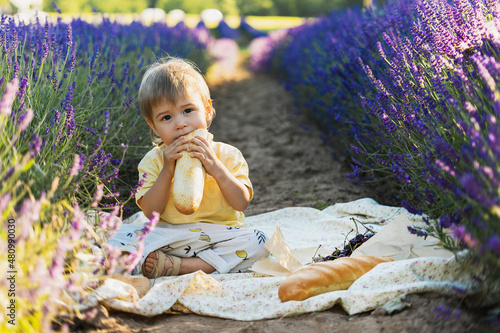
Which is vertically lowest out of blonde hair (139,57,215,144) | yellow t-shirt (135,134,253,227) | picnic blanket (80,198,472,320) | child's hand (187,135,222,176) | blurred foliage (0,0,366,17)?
picnic blanket (80,198,472,320)

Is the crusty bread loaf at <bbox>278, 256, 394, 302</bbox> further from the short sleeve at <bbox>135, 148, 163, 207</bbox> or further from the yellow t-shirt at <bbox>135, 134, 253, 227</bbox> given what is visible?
the short sleeve at <bbox>135, 148, 163, 207</bbox>

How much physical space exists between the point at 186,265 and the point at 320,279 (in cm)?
66

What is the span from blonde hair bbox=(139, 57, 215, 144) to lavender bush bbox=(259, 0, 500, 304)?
2.83 ft

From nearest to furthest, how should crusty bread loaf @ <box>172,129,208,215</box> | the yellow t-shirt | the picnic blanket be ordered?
the picnic blanket < crusty bread loaf @ <box>172,129,208,215</box> < the yellow t-shirt

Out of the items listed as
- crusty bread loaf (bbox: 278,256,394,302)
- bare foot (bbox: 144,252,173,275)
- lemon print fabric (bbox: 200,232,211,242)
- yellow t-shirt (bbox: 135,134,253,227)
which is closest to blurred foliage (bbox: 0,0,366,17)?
yellow t-shirt (bbox: 135,134,253,227)

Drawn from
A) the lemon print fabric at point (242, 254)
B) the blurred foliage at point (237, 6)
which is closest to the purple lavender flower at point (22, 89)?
the lemon print fabric at point (242, 254)

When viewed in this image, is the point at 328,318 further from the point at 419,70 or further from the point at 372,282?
the point at 419,70

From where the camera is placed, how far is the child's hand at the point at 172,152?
2.34m

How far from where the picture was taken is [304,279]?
198 cm

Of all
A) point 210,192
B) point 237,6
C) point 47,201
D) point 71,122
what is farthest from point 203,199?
point 237,6

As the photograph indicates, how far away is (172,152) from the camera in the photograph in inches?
92.8

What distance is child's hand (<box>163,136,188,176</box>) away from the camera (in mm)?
2339

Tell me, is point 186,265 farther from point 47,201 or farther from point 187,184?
point 47,201

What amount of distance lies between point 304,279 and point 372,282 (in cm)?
25
